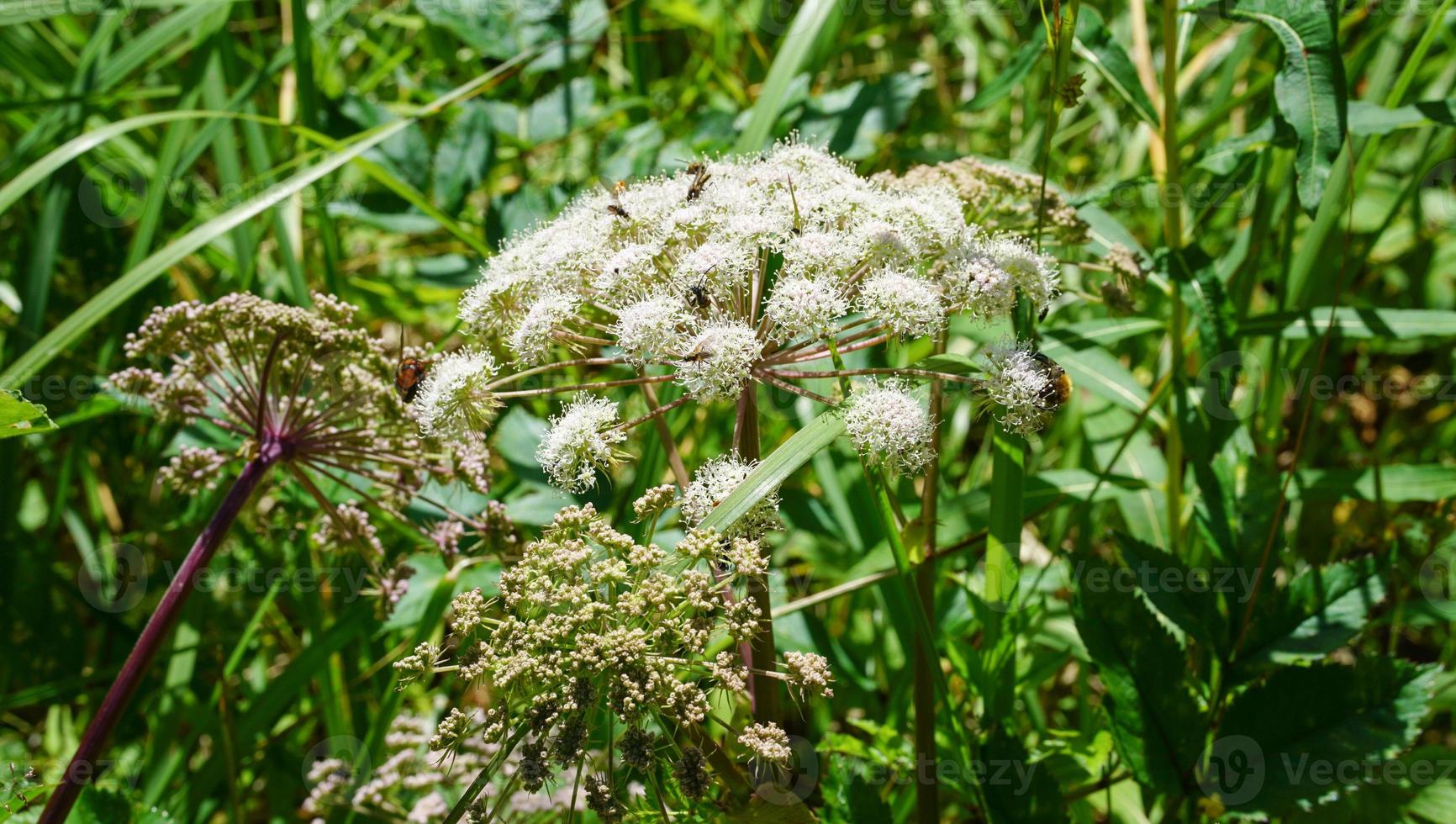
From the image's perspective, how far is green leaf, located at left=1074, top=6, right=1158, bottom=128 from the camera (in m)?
3.12

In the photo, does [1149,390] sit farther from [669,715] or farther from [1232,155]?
[669,715]

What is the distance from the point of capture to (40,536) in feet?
14.2

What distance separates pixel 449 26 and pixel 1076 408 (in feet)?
10.5

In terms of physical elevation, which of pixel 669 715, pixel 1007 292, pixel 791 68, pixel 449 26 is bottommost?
pixel 669 715

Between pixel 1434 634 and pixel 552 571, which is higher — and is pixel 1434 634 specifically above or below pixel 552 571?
below

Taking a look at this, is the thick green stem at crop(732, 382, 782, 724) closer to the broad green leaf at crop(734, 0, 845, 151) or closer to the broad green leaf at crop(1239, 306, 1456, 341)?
the broad green leaf at crop(734, 0, 845, 151)

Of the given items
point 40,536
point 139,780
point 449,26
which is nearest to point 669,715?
point 139,780

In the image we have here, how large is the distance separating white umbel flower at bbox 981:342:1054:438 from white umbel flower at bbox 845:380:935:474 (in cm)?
18

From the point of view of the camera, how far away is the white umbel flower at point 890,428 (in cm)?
215

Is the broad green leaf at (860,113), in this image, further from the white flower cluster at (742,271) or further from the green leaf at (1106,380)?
the white flower cluster at (742,271)

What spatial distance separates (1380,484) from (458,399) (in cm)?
302

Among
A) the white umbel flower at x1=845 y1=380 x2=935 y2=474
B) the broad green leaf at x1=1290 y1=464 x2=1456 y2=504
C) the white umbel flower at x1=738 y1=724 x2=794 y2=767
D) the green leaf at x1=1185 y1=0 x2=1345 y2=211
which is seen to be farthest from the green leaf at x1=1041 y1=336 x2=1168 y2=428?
the white umbel flower at x1=738 y1=724 x2=794 y2=767

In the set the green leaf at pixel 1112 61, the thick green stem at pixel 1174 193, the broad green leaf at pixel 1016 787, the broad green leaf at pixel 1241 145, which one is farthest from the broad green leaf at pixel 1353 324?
the broad green leaf at pixel 1016 787

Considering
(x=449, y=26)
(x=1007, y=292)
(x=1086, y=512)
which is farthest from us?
(x=449, y=26)
